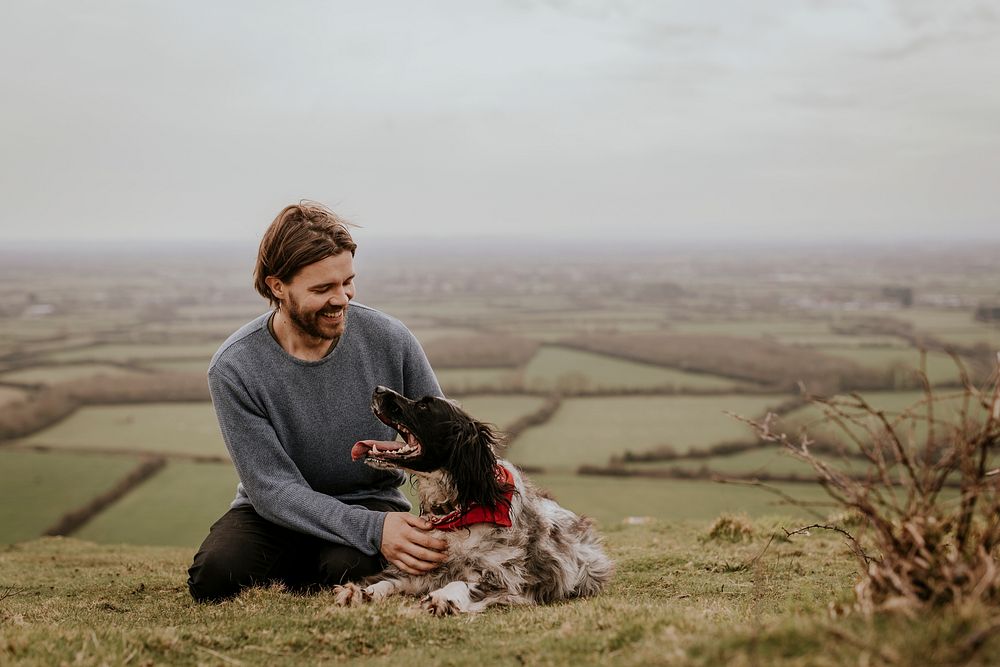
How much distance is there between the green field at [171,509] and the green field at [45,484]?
142 cm

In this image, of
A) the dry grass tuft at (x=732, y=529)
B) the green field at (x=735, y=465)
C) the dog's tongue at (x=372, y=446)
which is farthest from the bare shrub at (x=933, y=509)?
the green field at (x=735, y=465)

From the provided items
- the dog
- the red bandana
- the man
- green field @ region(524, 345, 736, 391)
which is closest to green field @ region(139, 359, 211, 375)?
green field @ region(524, 345, 736, 391)

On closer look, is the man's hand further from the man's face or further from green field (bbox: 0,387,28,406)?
green field (bbox: 0,387,28,406)

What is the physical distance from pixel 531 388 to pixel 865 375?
19325 mm

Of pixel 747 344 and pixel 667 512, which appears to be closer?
pixel 667 512

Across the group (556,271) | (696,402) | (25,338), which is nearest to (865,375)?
(696,402)

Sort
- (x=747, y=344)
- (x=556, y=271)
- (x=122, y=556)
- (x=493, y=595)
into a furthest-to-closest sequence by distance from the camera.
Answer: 1. (x=556, y=271)
2. (x=747, y=344)
3. (x=122, y=556)
4. (x=493, y=595)

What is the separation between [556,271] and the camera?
17600 cm

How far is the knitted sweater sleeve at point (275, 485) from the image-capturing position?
22.4 feet

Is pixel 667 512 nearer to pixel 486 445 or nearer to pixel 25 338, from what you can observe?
pixel 486 445

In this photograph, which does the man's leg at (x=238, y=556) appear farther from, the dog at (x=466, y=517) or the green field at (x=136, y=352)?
the green field at (x=136, y=352)

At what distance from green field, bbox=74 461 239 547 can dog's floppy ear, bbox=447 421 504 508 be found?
2048cm

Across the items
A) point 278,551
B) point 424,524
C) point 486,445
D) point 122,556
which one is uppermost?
point 486,445

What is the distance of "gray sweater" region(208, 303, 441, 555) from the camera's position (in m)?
6.90
